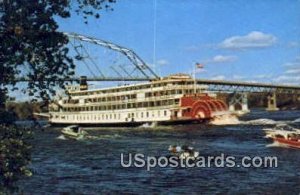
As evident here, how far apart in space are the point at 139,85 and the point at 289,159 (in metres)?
26.0

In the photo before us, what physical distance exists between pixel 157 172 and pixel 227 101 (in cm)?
3103

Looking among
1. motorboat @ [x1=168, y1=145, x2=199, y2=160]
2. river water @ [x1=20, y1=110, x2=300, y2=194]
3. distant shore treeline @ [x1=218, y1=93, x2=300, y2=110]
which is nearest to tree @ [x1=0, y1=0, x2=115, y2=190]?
river water @ [x1=20, y1=110, x2=300, y2=194]

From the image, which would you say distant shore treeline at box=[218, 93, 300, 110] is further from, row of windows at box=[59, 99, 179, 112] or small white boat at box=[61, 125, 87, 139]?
small white boat at box=[61, 125, 87, 139]

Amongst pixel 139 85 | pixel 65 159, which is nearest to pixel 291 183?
pixel 65 159

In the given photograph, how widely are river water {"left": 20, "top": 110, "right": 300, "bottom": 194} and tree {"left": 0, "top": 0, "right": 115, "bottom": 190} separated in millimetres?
5716

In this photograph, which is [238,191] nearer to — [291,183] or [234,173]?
[291,183]

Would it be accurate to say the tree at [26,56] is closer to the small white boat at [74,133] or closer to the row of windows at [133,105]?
the small white boat at [74,133]

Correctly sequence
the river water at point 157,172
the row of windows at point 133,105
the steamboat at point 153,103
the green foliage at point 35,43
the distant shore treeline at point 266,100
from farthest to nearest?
the distant shore treeline at point 266,100, the row of windows at point 133,105, the steamboat at point 153,103, the river water at point 157,172, the green foliage at point 35,43

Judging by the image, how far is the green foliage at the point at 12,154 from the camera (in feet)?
33.0

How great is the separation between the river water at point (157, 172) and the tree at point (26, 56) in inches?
225

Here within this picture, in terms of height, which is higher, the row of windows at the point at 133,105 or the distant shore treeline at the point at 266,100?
the distant shore treeline at the point at 266,100

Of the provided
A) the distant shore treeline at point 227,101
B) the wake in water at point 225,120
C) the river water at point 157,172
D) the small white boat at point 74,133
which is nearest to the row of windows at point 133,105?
the wake in water at point 225,120

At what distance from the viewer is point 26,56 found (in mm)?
10305

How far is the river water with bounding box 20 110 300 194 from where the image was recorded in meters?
19.9
